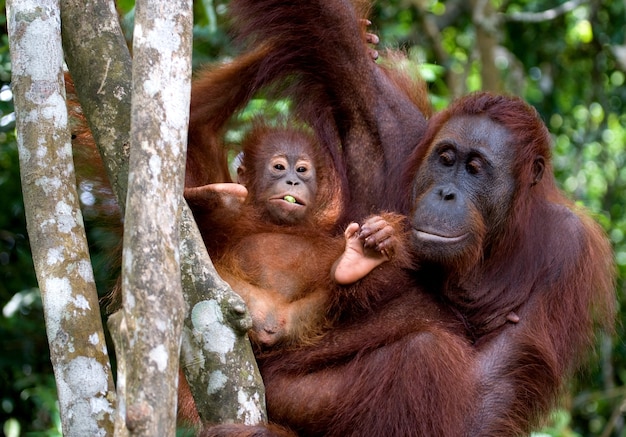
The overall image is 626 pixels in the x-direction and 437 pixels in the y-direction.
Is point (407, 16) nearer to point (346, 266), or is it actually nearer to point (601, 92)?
point (601, 92)

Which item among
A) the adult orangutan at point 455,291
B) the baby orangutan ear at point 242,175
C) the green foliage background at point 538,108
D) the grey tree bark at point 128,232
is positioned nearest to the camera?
the grey tree bark at point 128,232

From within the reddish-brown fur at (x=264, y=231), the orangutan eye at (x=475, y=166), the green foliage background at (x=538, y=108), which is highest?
the orangutan eye at (x=475, y=166)

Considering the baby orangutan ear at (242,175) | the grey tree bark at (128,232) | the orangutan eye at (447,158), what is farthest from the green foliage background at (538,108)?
the grey tree bark at (128,232)

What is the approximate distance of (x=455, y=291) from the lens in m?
3.62

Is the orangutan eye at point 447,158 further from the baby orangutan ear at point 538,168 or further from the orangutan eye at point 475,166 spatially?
the baby orangutan ear at point 538,168

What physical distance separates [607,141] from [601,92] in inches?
46.8

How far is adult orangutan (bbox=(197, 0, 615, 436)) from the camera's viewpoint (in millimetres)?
3248

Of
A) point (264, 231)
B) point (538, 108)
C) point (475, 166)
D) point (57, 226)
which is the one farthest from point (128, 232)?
point (538, 108)

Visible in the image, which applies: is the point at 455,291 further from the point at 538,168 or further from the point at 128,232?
the point at 128,232

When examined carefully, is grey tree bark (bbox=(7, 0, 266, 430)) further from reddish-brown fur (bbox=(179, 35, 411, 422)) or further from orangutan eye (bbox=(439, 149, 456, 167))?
orangutan eye (bbox=(439, 149, 456, 167))

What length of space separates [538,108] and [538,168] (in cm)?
415

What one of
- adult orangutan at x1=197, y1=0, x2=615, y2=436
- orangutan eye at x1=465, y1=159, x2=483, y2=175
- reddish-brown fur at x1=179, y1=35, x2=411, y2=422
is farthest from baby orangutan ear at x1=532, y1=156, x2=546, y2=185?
reddish-brown fur at x1=179, y1=35, x2=411, y2=422

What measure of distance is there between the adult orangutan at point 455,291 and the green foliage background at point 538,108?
2.65 feet

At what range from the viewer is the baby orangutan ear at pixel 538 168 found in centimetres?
365
